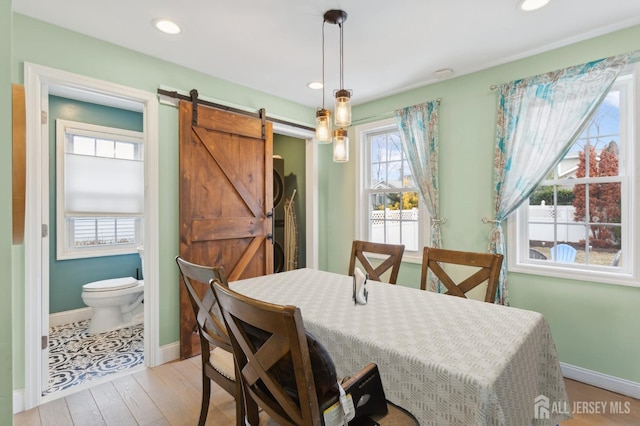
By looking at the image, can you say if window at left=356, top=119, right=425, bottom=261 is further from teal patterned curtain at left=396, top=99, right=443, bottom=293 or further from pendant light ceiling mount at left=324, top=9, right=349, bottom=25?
pendant light ceiling mount at left=324, top=9, right=349, bottom=25

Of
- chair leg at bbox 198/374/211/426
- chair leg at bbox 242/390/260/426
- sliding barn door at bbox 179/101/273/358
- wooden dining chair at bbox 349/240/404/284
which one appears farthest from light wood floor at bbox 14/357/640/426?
wooden dining chair at bbox 349/240/404/284

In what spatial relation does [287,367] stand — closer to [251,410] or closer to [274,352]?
[274,352]

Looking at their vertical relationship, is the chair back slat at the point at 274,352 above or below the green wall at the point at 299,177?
below

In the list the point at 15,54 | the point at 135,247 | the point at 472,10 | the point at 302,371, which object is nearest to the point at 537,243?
the point at 472,10

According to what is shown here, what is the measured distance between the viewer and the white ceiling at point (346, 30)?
6.42 feet

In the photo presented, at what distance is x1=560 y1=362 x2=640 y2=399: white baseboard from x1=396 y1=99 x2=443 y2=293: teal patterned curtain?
1.07 m

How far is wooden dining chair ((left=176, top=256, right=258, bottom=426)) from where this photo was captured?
1412mm

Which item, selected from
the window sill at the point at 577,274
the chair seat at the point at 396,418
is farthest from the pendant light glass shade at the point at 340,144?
the window sill at the point at 577,274

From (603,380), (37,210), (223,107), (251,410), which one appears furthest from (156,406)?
(603,380)

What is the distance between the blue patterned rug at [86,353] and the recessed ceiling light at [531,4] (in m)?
3.87

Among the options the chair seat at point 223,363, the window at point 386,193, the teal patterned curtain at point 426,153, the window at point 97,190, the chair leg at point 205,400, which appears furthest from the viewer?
the window at point 97,190

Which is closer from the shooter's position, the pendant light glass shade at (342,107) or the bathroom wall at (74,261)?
the pendant light glass shade at (342,107)

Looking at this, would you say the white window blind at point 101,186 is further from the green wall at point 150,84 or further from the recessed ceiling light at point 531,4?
the recessed ceiling light at point 531,4

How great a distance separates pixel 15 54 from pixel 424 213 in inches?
136
